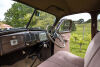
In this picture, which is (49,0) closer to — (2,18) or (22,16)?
(22,16)

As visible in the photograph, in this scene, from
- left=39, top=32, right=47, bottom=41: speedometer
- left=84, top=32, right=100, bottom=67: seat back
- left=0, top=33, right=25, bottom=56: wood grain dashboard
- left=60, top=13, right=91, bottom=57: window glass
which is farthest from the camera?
left=60, top=13, right=91, bottom=57: window glass

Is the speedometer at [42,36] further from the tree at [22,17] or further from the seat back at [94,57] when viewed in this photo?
the seat back at [94,57]

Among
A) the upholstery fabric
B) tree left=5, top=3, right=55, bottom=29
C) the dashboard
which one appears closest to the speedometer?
the dashboard

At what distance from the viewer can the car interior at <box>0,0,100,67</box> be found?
47.5 inches

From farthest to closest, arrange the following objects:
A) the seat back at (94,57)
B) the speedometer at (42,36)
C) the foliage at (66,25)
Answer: the foliage at (66,25), the speedometer at (42,36), the seat back at (94,57)

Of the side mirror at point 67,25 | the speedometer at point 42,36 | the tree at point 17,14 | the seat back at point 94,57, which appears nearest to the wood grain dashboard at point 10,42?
the tree at point 17,14

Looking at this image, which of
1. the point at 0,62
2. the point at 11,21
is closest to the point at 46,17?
the point at 11,21

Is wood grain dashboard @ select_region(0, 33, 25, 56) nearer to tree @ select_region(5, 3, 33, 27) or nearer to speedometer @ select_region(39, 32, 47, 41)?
tree @ select_region(5, 3, 33, 27)

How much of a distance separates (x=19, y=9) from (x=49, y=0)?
0.59 meters

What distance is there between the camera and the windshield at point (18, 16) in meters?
1.40

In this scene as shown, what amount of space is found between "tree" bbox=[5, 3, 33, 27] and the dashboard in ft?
0.87

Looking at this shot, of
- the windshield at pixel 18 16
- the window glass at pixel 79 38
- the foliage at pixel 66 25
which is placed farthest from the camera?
the window glass at pixel 79 38

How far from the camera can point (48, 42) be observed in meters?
2.14

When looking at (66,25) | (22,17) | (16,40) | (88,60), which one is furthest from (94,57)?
(66,25)
